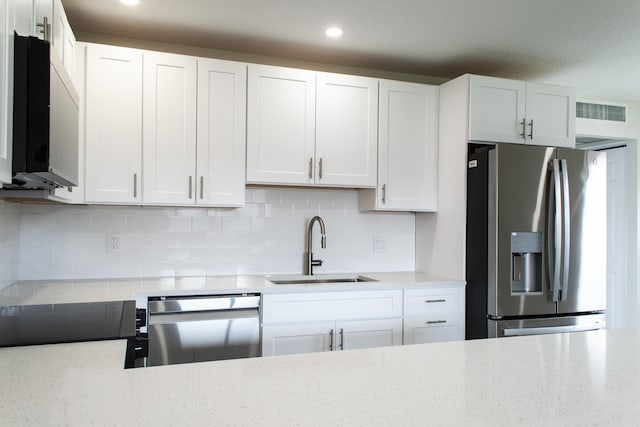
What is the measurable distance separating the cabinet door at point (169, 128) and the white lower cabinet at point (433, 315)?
5.05ft

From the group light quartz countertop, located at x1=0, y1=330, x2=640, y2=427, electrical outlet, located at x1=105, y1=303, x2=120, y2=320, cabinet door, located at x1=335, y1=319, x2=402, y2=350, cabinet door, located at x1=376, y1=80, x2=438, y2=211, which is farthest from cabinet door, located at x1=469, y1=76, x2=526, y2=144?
electrical outlet, located at x1=105, y1=303, x2=120, y2=320

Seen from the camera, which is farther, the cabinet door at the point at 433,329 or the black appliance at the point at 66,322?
the cabinet door at the point at 433,329

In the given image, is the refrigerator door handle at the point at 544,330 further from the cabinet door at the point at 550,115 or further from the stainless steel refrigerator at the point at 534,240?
the cabinet door at the point at 550,115

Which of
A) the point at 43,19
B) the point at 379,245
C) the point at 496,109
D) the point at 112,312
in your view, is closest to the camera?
the point at 43,19

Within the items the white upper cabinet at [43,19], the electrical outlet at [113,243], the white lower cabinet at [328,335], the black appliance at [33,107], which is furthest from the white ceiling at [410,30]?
the white lower cabinet at [328,335]

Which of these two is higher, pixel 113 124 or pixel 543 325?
pixel 113 124

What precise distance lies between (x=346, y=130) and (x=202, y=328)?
5.15ft

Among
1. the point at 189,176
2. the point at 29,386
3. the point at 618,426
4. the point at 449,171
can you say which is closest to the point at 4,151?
the point at 29,386

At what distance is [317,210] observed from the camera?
3.39 m

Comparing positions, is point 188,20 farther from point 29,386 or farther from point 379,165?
point 29,386

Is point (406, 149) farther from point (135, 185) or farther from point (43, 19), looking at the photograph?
point (43, 19)

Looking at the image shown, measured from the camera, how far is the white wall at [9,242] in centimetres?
240

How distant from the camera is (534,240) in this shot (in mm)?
2971

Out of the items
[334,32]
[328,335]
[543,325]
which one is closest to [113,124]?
[334,32]
